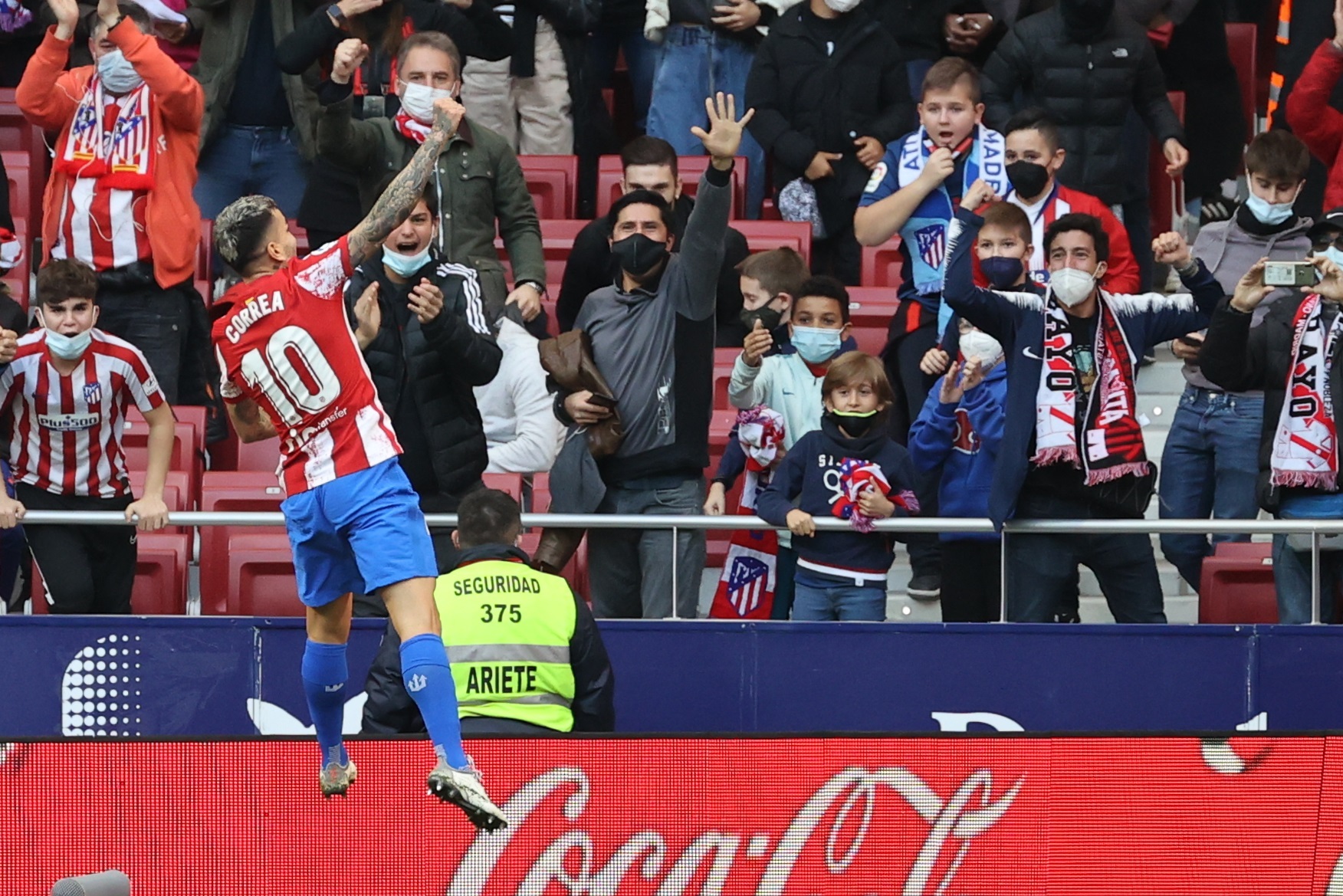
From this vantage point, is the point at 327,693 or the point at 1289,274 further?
the point at 1289,274

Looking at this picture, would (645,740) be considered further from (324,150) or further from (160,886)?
(324,150)

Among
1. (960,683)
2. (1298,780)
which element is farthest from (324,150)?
(1298,780)

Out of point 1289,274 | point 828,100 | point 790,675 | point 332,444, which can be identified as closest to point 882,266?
point 828,100

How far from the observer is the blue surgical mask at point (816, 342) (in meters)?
8.80

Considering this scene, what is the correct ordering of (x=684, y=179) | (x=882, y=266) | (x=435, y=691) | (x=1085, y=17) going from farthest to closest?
(x=684, y=179) → (x=882, y=266) → (x=1085, y=17) → (x=435, y=691)

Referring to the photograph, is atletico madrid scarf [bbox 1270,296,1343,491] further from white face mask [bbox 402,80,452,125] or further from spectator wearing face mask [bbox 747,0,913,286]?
white face mask [bbox 402,80,452,125]

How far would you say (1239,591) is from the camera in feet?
29.6

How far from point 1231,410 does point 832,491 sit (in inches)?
69.6

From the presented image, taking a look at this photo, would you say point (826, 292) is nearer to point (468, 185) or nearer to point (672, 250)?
point (672, 250)

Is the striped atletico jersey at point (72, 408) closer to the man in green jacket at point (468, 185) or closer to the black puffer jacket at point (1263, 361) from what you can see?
the man in green jacket at point (468, 185)

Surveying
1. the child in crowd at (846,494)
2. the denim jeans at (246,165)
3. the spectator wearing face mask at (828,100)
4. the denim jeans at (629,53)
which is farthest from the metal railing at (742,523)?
the denim jeans at (629,53)

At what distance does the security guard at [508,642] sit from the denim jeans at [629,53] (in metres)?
4.68

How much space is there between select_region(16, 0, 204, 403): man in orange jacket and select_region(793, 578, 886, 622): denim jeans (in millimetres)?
2880

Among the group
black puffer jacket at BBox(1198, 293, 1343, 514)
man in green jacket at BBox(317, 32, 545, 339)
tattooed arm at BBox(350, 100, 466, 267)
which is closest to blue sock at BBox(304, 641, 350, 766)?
tattooed arm at BBox(350, 100, 466, 267)
